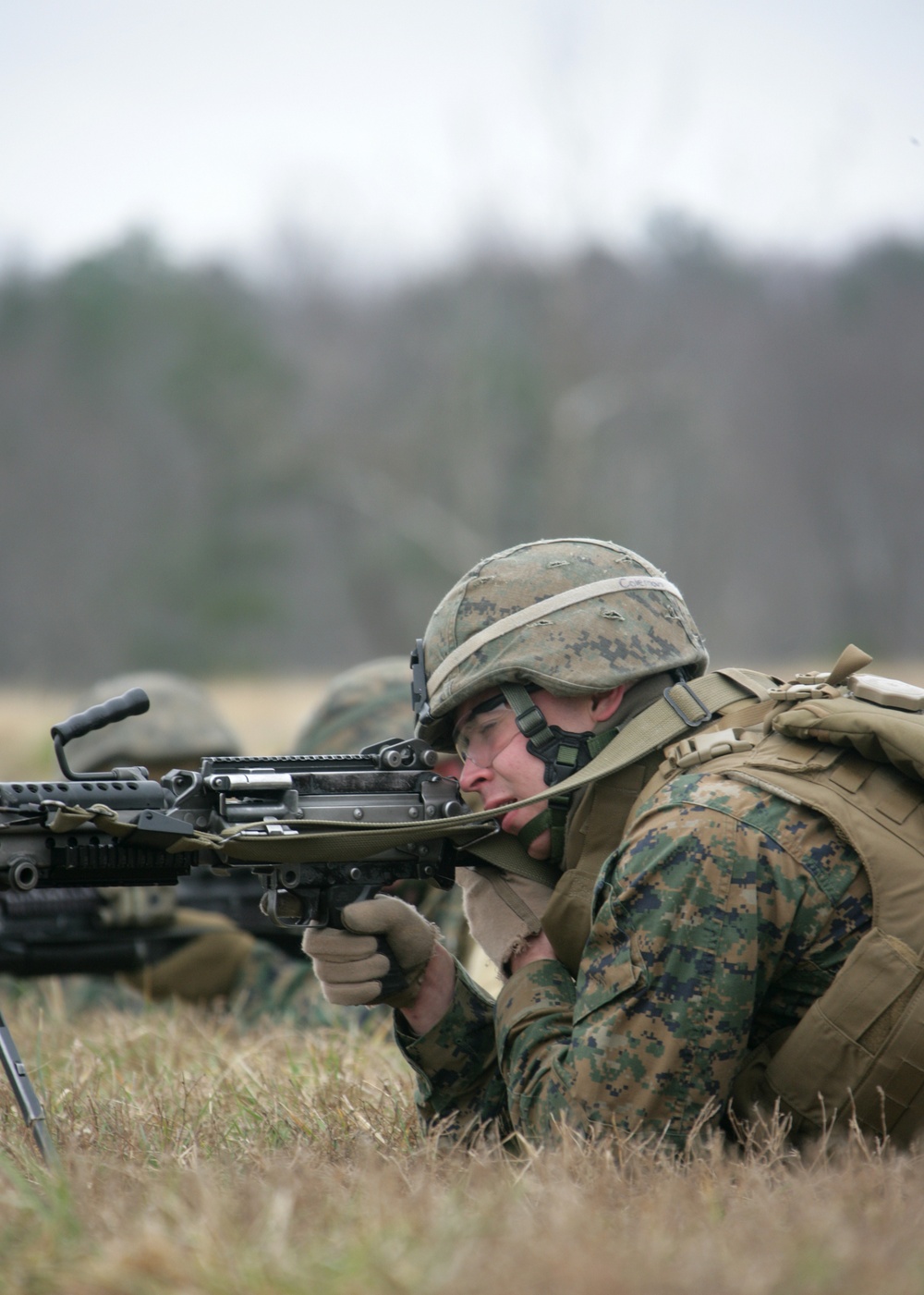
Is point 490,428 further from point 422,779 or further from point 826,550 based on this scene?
point 422,779

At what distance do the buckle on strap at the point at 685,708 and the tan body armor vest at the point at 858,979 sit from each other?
16 centimetres

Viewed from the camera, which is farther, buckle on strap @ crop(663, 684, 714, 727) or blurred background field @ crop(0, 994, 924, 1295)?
buckle on strap @ crop(663, 684, 714, 727)

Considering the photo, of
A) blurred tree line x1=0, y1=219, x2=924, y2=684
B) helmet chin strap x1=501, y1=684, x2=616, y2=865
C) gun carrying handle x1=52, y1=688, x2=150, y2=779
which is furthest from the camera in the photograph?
blurred tree line x1=0, y1=219, x2=924, y2=684

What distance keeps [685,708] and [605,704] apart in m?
0.24

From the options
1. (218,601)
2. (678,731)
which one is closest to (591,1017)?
(678,731)

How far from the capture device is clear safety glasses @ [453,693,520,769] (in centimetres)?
370

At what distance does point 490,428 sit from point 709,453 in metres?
5.96

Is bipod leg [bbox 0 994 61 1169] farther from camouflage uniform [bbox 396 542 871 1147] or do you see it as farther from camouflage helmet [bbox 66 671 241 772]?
camouflage helmet [bbox 66 671 241 772]

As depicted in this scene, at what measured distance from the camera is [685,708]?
3521 millimetres

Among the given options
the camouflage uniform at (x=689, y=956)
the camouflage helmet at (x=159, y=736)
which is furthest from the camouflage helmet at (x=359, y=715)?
the camouflage uniform at (x=689, y=956)

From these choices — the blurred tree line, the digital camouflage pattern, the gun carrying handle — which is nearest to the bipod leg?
the gun carrying handle

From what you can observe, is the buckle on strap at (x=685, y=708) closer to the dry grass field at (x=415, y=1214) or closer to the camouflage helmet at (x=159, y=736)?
the dry grass field at (x=415, y=1214)

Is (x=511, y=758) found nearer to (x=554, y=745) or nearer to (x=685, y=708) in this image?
(x=554, y=745)

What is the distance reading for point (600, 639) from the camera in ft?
11.9
